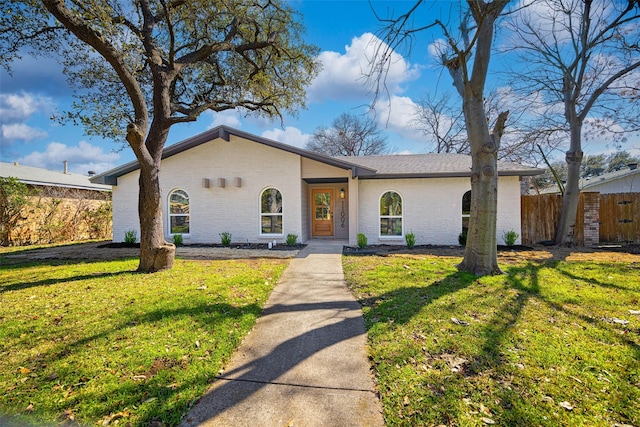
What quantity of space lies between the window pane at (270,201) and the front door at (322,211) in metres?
2.29

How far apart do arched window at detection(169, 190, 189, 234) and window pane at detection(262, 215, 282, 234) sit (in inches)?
134

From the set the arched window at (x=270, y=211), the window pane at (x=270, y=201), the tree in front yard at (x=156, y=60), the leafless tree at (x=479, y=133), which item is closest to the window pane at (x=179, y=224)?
the arched window at (x=270, y=211)

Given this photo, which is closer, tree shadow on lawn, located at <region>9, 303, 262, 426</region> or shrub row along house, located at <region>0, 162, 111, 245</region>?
tree shadow on lawn, located at <region>9, 303, 262, 426</region>

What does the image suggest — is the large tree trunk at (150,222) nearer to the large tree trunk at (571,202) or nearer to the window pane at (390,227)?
the window pane at (390,227)

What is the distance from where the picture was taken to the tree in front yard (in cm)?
600

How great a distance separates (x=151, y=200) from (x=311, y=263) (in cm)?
423

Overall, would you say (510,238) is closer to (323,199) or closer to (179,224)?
(323,199)

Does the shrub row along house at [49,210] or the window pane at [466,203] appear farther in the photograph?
the shrub row along house at [49,210]

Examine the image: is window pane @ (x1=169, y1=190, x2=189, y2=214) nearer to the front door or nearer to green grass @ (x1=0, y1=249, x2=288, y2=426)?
the front door

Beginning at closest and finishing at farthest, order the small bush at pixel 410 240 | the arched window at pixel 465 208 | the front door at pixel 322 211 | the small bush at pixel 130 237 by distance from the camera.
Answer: the small bush at pixel 410 240, the arched window at pixel 465 208, the small bush at pixel 130 237, the front door at pixel 322 211

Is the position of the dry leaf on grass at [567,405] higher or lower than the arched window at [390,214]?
lower

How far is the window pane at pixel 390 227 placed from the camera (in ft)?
36.8

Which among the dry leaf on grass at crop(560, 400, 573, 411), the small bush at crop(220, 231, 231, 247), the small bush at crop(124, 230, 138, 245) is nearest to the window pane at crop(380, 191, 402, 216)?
the small bush at crop(220, 231, 231, 247)

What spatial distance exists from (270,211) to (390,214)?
494 centimetres
